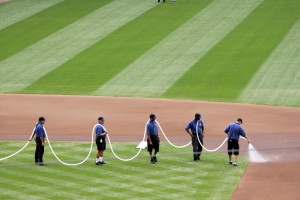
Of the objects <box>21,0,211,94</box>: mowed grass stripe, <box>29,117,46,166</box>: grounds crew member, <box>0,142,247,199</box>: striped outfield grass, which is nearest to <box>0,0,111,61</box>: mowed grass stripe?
<box>21,0,211,94</box>: mowed grass stripe

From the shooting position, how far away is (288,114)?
29.2 m

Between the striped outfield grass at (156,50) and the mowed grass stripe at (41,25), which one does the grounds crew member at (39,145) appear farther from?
the mowed grass stripe at (41,25)

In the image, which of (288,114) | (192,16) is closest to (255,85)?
(288,114)

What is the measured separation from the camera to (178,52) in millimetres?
40156

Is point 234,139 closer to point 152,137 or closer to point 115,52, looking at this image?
point 152,137

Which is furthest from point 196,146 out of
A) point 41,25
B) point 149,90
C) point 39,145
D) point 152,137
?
point 41,25

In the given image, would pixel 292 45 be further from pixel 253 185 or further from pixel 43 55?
pixel 253 185

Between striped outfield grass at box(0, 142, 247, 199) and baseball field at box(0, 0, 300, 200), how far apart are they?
0.10ft

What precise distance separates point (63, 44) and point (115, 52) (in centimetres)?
377

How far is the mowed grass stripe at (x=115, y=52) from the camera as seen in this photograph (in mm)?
36031

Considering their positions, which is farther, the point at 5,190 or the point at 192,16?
the point at 192,16

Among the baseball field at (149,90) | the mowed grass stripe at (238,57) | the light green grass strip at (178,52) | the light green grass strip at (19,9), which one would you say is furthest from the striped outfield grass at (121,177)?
the light green grass strip at (19,9)

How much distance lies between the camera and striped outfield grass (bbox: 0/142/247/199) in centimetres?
1950

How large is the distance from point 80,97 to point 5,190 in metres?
13.9
